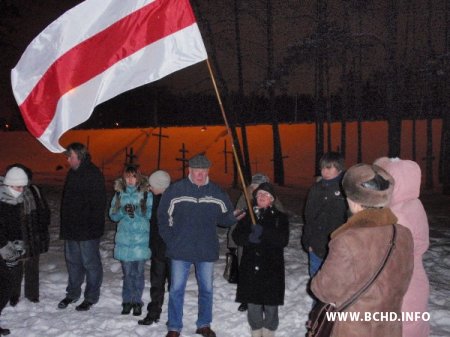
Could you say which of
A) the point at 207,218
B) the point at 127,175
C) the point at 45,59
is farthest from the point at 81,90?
the point at 207,218

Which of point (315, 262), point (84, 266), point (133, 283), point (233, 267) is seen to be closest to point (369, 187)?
point (315, 262)

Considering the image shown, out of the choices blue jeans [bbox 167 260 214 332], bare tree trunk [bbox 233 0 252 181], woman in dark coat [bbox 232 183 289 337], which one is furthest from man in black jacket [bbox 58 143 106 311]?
bare tree trunk [bbox 233 0 252 181]

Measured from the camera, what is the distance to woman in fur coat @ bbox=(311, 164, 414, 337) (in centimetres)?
282

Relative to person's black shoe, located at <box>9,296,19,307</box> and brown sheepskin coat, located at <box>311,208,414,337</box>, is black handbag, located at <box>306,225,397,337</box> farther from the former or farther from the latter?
person's black shoe, located at <box>9,296,19,307</box>

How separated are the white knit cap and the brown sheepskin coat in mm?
4216

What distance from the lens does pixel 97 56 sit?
4.81 m

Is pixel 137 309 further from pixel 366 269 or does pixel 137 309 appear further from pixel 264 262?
pixel 366 269

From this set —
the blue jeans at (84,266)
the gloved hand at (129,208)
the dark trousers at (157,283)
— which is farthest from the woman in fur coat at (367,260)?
the blue jeans at (84,266)

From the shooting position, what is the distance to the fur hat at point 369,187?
9.48ft

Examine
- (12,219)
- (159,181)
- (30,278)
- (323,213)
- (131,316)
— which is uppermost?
(159,181)

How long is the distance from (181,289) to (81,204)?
1769 millimetres

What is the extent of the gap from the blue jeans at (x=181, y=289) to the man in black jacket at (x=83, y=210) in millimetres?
1422

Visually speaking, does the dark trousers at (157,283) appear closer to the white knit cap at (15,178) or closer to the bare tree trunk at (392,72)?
the white knit cap at (15,178)

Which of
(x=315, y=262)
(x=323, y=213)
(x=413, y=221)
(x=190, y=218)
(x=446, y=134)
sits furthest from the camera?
(x=446, y=134)
